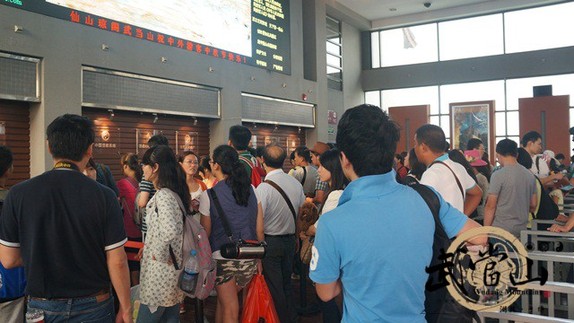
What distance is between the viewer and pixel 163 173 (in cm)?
259

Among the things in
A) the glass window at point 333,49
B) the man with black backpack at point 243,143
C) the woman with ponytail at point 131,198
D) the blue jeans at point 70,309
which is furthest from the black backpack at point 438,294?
the glass window at point 333,49

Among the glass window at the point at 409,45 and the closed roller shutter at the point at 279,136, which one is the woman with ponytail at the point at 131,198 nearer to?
the closed roller shutter at the point at 279,136

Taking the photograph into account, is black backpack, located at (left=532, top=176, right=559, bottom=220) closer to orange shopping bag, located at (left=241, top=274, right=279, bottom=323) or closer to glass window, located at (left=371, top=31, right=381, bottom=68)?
orange shopping bag, located at (left=241, top=274, right=279, bottom=323)

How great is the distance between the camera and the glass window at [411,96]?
47.8 feet

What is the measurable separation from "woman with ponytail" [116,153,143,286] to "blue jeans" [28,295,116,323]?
6.76 feet

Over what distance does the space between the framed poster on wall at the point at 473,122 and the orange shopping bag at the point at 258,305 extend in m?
11.7

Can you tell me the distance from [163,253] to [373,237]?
1502 millimetres

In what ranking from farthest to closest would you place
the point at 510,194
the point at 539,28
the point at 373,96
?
the point at 373,96
the point at 539,28
the point at 510,194

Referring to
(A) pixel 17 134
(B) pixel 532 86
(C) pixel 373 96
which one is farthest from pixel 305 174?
(C) pixel 373 96

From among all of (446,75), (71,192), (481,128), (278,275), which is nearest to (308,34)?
(446,75)

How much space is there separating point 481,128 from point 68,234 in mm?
13359

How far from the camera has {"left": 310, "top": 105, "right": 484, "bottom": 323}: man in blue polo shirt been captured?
1.28m

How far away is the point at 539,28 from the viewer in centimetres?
1319

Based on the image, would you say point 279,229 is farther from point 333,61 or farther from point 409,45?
point 409,45
